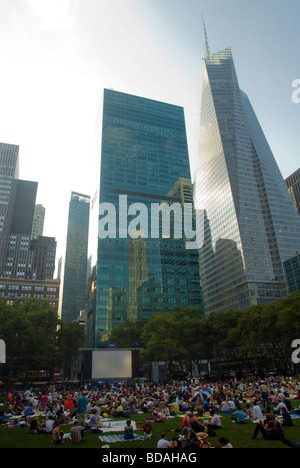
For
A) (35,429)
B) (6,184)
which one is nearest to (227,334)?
(35,429)

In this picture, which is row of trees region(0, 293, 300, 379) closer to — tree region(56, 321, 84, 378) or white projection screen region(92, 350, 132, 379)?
tree region(56, 321, 84, 378)

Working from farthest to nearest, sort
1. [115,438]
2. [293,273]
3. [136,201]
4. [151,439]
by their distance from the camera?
[293,273], [136,201], [115,438], [151,439]

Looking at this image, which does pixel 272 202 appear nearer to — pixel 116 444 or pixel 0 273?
pixel 0 273

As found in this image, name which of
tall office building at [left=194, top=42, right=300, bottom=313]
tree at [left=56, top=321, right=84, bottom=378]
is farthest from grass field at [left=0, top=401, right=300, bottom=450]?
tall office building at [left=194, top=42, right=300, bottom=313]

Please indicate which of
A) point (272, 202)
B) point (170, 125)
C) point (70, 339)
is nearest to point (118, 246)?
point (70, 339)

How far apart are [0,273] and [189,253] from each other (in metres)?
95.7

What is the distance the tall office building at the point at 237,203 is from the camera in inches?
5089

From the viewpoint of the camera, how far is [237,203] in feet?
456

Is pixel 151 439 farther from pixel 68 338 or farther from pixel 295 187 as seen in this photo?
pixel 295 187

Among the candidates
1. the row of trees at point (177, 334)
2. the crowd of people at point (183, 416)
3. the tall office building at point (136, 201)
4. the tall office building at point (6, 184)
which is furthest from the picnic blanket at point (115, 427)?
the tall office building at point (6, 184)

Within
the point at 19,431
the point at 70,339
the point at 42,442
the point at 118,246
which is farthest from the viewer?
the point at 118,246

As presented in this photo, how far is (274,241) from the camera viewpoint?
134375mm

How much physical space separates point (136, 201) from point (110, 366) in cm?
7830

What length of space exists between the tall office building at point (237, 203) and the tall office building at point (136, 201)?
81.9 ft
